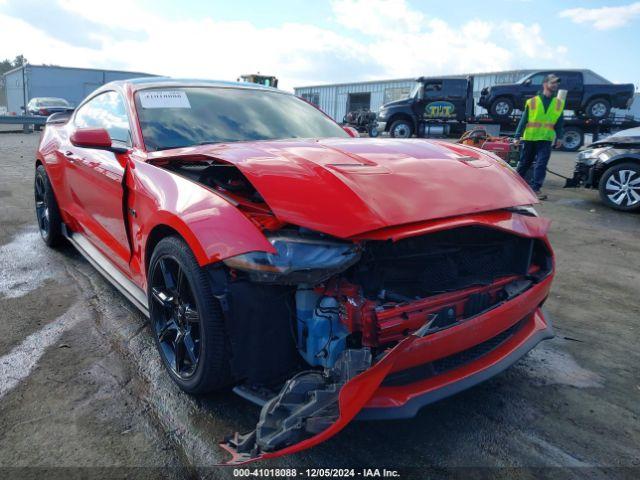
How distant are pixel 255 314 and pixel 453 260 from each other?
95 centimetres

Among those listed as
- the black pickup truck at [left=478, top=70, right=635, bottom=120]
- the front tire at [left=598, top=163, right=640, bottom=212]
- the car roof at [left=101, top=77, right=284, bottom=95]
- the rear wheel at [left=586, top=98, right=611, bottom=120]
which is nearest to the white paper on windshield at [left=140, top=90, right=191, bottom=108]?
the car roof at [left=101, top=77, right=284, bottom=95]

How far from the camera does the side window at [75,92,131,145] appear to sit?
10.1 feet

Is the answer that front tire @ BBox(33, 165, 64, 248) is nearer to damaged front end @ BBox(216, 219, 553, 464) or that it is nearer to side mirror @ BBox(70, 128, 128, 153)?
side mirror @ BBox(70, 128, 128, 153)

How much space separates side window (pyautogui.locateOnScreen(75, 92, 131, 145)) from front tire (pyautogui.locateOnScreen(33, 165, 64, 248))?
693mm

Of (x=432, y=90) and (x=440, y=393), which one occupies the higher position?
(x=432, y=90)

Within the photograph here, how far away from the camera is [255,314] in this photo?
1.85 metres

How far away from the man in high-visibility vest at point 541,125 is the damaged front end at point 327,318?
235 inches

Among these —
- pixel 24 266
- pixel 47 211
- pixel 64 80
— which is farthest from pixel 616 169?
pixel 64 80

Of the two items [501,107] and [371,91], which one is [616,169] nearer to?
[501,107]

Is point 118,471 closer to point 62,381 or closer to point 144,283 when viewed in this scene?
point 62,381

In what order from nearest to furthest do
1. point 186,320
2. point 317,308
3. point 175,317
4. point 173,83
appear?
point 317,308, point 186,320, point 175,317, point 173,83

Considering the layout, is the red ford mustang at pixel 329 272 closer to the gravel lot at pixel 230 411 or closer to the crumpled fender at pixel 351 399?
the crumpled fender at pixel 351 399

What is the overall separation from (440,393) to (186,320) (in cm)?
114

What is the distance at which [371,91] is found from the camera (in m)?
31.5
